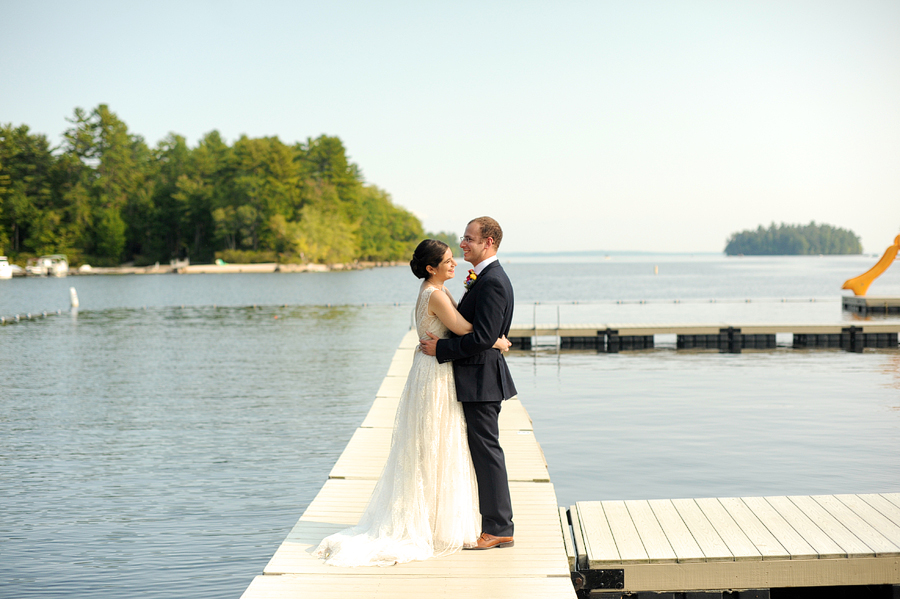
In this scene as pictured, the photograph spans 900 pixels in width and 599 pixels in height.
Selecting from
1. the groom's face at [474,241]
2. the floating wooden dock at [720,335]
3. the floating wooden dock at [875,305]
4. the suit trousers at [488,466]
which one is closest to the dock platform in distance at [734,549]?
the suit trousers at [488,466]

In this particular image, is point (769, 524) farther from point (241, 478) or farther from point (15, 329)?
point (15, 329)

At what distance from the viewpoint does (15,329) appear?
31.1m

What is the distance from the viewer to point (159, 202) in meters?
109

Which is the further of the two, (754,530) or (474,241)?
(754,530)

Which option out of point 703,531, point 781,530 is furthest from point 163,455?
point 781,530

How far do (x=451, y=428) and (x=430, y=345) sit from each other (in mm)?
538

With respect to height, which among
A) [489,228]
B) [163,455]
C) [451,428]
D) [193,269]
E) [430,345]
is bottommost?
[163,455]

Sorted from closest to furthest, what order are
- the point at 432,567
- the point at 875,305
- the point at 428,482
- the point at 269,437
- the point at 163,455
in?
1. the point at 432,567
2. the point at 428,482
3. the point at 163,455
4. the point at 269,437
5. the point at 875,305

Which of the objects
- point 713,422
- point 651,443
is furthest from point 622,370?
point 651,443

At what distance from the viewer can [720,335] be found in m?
23.4

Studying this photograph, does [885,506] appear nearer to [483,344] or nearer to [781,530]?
[781,530]

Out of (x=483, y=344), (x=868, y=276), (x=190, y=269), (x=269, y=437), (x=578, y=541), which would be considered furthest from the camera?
(x=190, y=269)

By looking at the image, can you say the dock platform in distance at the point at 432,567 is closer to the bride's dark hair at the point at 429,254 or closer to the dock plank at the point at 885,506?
the bride's dark hair at the point at 429,254

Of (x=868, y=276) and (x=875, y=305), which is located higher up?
(x=868, y=276)
